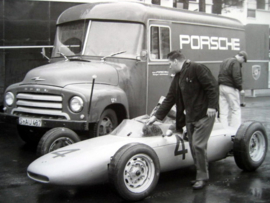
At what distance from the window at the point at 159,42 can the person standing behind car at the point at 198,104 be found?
329cm

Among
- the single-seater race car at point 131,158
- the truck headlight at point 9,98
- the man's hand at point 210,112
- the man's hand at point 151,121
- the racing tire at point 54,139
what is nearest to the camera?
the single-seater race car at point 131,158

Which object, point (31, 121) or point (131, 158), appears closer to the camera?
point (131, 158)

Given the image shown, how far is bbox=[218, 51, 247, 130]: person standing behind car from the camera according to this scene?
8875 mm

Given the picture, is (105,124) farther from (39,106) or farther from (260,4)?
(260,4)

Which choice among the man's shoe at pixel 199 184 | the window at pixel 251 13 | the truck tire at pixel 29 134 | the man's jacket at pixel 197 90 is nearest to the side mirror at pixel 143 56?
the truck tire at pixel 29 134

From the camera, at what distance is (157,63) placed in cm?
907

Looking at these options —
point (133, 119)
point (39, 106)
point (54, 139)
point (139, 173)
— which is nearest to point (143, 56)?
point (39, 106)

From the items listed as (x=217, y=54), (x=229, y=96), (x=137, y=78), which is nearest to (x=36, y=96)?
(x=137, y=78)

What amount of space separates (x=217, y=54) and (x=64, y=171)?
7467 millimetres

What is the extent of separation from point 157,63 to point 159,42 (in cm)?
48

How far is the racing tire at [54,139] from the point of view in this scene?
6074 millimetres

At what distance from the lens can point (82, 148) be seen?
535 cm

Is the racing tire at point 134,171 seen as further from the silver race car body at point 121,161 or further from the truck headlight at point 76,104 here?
the truck headlight at point 76,104

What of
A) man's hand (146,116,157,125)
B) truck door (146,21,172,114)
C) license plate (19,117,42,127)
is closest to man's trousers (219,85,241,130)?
truck door (146,21,172,114)
